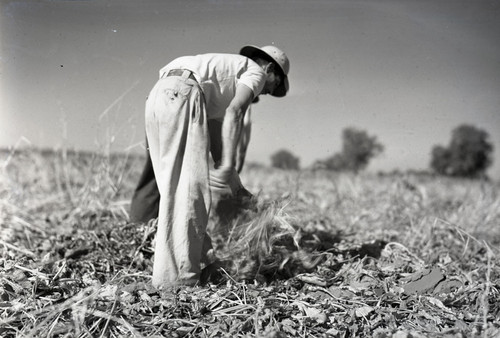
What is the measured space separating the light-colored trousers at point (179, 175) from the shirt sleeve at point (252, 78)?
12.9 inches

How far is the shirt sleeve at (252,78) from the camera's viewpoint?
110 inches

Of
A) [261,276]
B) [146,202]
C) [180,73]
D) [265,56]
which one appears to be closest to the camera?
[180,73]

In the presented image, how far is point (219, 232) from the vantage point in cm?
362

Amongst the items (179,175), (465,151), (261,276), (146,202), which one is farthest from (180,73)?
(465,151)

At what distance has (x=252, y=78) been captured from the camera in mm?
2803

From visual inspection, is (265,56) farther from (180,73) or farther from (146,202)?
(146,202)

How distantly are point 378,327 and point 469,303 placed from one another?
0.76m

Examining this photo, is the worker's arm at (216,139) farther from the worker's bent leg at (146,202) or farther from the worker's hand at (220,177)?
the worker's bent leg at (146,202)

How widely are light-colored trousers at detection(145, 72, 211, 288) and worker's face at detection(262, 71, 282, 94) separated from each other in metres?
0.78

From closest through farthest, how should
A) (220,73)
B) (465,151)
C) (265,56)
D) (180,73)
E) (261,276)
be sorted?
(180,73), (220,73), (261,276), (265,56), (465,151)

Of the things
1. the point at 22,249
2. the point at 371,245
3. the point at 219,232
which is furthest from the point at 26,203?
the point at 371,245

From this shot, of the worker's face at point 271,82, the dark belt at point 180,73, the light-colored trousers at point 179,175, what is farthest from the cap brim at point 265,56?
the light-colored trousers at point 179,175

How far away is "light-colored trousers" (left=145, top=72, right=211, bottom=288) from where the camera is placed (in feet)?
8.48

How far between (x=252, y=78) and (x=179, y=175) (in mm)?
736
